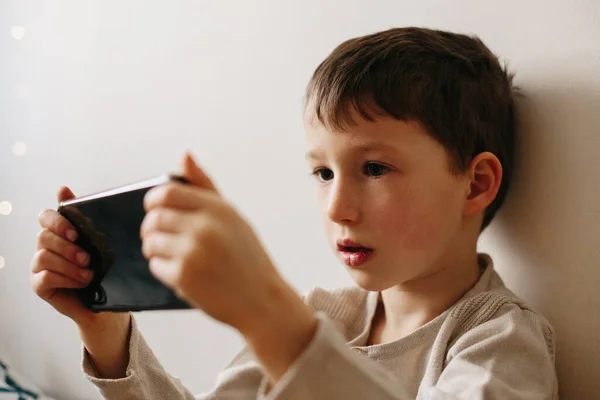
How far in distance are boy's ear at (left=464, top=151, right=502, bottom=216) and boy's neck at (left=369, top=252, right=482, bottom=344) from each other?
2.3 inches

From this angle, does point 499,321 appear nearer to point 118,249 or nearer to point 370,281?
point 370,281

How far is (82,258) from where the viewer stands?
24.0 inches

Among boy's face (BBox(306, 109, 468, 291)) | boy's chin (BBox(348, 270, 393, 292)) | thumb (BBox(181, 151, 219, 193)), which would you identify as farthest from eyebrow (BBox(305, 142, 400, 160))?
thumb (BBox(181, 151, 219, 193))

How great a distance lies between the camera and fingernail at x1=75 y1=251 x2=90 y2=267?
0.61 m

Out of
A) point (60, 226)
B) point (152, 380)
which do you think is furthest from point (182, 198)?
point (152, 380)

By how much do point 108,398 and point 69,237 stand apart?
0.19 metres

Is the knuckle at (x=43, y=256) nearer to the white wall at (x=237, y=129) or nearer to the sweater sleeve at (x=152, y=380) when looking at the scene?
the sweater sleeve at (x=152, y=380)

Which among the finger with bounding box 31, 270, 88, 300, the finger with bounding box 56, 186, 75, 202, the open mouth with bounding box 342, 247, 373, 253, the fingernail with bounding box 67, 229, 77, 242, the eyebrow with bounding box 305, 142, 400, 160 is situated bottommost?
the open mouth with bounding box 342, 247, 373, 253

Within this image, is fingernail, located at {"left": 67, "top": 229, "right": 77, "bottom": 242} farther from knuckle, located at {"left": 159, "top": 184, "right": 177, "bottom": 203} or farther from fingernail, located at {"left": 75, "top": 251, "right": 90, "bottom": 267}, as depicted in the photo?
knuckle, located at {"left": 159, "top": 184, "right": 177, "bottom": 203}

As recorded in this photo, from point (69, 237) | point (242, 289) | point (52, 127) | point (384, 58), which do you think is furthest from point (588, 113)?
point (52, 127)

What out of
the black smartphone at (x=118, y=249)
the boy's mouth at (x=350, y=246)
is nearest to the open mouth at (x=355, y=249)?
A: the boy's mouth at (x=350, y=246)

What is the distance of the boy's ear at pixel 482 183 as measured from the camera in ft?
2.08

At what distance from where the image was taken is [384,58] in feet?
2.05

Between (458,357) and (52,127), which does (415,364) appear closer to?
(458,357)
